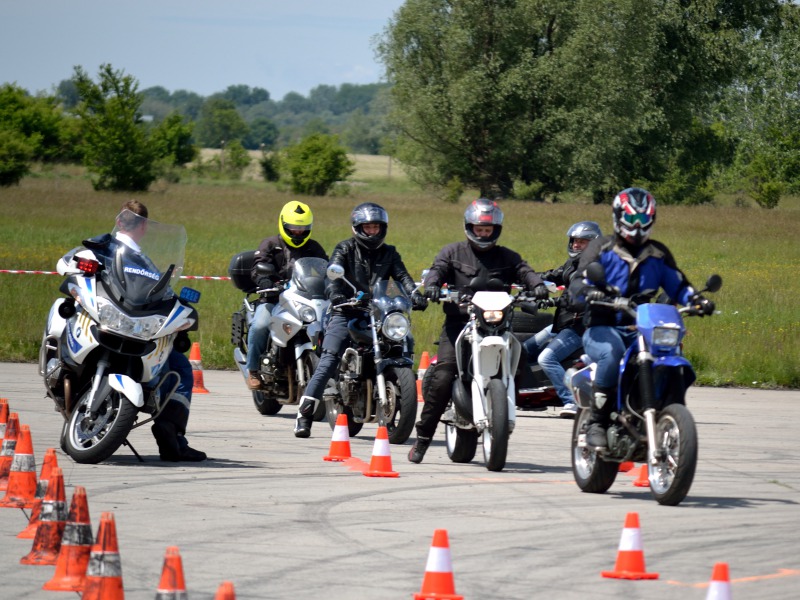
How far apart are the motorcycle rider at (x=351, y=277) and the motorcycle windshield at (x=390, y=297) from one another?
0.32ft

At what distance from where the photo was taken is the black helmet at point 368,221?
12.7 metres

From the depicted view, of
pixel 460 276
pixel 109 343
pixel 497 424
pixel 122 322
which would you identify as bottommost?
pixel 497 424

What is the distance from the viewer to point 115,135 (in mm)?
81188

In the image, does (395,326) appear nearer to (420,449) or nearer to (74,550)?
(420,449)

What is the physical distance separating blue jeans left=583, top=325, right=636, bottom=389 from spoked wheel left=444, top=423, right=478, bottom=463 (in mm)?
1848

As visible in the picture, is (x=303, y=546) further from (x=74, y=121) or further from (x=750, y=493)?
(x=74, y=121)

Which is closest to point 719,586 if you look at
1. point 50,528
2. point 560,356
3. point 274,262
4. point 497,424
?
point 50,528

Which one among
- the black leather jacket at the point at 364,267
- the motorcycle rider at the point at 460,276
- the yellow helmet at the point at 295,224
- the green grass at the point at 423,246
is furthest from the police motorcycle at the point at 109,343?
the green grass at the point at 423,246

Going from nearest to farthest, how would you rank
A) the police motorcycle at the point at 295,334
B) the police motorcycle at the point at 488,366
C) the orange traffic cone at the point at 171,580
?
1. the orange traffic cone at the point at 171,580
2. the police motorcycle at the point at 488,366
3. the police motorcycle at the point at 295,334

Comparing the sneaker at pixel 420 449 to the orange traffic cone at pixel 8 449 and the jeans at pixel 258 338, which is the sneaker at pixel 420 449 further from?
the jeans at pixel 258 338

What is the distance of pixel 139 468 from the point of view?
10359 millimetres

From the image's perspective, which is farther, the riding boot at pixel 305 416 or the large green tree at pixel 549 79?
the large green tree at pixel 549 79

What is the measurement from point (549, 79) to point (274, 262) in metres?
53.2

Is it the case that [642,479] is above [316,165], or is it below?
below
